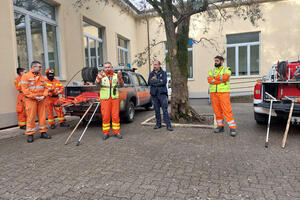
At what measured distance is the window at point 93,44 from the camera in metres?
10.6

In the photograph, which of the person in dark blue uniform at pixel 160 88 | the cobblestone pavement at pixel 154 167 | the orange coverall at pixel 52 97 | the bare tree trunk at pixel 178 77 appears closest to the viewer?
the cobblestone pavement at pixel 154 167

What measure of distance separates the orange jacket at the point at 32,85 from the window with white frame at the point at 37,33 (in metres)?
2.42

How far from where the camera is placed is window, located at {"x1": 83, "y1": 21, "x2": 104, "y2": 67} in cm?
1059

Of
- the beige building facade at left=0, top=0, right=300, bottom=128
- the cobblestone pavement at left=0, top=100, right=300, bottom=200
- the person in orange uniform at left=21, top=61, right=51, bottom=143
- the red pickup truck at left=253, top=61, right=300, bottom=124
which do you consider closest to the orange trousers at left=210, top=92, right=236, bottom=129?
the cobblestone pavement at left=0, top=100, right=300, bottom=200

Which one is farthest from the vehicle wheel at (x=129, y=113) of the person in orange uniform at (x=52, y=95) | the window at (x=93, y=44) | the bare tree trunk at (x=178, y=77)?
the window at (x=93, y=44)

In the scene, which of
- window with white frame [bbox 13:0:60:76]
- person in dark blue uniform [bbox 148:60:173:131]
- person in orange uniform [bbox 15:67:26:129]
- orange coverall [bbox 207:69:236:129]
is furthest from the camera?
window with white frame [bbox 13:0:60:76]

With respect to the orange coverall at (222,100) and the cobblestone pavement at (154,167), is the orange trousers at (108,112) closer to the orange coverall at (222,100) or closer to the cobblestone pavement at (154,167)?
the cobblestone pavement at (154,167)

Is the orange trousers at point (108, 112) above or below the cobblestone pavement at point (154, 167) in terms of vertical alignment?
above

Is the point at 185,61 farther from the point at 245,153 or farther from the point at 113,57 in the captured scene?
the point at 113,57

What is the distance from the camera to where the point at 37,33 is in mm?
7926

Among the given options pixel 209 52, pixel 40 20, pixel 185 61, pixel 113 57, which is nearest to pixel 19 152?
pixel 185 61

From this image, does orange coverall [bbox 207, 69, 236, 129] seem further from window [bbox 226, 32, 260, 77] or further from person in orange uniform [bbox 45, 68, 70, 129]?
A: window [bbox 226, 32, 260, 77]

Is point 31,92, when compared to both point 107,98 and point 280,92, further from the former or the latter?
point 280,92

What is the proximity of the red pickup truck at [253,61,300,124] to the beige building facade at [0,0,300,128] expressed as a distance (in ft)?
8.85
